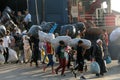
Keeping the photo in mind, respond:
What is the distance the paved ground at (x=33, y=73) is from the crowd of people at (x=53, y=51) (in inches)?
11.3

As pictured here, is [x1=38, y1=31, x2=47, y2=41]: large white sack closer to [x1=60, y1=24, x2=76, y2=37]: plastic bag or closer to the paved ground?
the paved ground

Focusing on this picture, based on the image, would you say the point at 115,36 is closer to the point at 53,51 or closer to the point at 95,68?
the point at 53,51

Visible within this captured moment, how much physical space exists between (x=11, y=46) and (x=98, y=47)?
627 centimetres

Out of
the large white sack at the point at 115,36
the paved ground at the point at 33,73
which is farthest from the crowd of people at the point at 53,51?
the large white sack at the point at 115,36

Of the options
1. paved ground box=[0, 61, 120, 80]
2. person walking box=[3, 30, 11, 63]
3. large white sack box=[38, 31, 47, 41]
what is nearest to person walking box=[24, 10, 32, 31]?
person walking box=[3, 30, 11, 63]

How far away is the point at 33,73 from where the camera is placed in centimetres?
1922

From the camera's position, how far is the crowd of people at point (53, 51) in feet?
58.3

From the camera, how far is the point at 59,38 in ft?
61.0

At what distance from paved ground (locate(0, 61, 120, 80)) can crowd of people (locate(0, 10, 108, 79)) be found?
29 cm

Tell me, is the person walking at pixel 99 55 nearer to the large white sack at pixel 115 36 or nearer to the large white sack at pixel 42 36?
the large white sack at pixel 42 36

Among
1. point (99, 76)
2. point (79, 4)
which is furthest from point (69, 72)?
point (79, 4)

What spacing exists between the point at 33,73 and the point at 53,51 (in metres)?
1.31

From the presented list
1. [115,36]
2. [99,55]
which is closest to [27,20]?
[115,36]

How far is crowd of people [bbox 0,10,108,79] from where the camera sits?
17766mm
